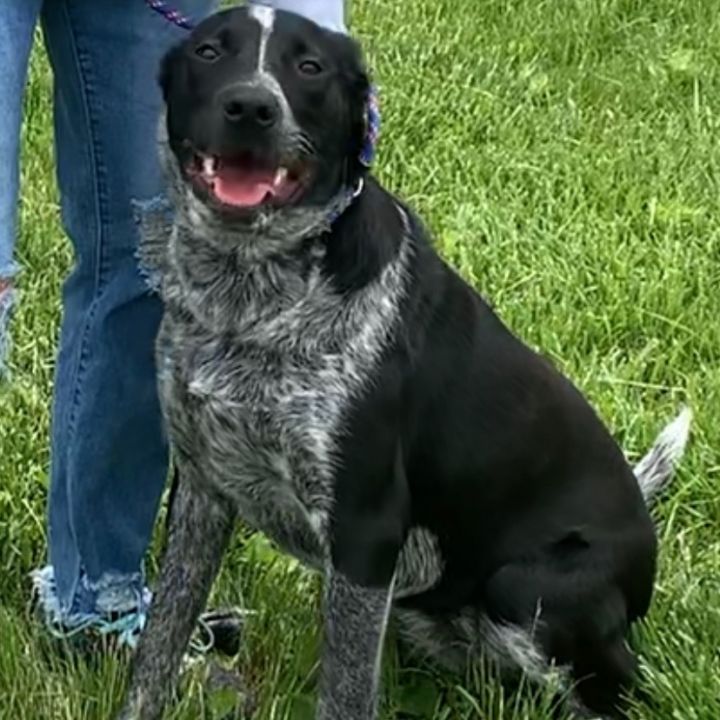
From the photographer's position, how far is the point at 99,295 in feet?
11.9

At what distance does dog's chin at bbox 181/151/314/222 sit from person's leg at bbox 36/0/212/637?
0.32m

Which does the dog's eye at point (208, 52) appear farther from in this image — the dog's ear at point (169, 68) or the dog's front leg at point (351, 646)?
the dog's front leg at point (351, 646)

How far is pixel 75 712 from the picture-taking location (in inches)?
141

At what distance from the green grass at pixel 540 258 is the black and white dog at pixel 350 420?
16 centimetres

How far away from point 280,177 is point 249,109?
0.51 ft

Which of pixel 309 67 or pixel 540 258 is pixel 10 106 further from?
pixel 540 258

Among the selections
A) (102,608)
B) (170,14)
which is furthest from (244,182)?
(102,608)

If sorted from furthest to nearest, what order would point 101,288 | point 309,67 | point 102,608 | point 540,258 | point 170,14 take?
point 540,258, point 102,608, point 101,288, point 170,14, point 309,67

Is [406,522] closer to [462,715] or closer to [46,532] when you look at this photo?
[462,715]

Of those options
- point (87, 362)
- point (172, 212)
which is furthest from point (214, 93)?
point (87, 362)

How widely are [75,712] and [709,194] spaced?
3.41 m

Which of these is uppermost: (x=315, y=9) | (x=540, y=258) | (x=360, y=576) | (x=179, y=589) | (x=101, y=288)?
(x=315, y=9)

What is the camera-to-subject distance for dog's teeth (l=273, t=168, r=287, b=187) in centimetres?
308

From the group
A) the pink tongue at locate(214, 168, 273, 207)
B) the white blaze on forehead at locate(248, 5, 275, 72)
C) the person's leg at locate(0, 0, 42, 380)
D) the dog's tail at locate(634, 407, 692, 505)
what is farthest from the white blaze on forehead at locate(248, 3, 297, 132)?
the dog's tail at locate(634, 407, 692, 505)
